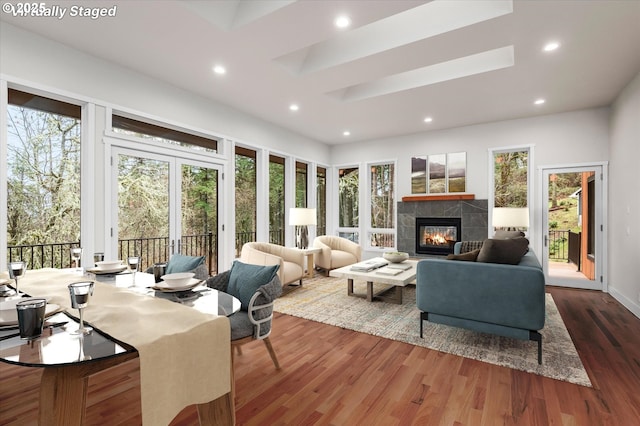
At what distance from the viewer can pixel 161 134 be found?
418 cm

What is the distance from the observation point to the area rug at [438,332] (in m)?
2.44

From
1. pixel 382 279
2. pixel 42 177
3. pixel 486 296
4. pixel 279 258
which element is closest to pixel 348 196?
pixel 279 258

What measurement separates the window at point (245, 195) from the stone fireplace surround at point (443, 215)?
3.09 m

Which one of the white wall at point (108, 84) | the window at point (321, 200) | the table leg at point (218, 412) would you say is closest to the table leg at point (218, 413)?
the table leg at point (218, 412)

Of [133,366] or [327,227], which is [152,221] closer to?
[133,366]

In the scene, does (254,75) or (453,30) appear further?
(254,75)

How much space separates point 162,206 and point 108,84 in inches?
60.5

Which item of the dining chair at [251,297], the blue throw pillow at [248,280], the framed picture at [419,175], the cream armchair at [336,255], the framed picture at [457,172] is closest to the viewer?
the dining chair at [251,297]

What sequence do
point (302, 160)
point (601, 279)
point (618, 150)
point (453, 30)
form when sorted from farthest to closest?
1. point (302, 160)
2. point (601, 279)
3. point (618, 150)
4. point (453, 30)

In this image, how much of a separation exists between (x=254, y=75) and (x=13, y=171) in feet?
8.69

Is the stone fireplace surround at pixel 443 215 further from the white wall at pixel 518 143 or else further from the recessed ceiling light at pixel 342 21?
the recessed ceiling light at pixel 342 21

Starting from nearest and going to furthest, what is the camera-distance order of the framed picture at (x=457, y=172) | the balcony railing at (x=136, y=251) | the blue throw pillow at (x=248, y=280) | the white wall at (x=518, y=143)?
the blue throw pillow at (x=248, y=280), the balcony railing at (x=136, y=251), the white wall at (x=518, y=143), the framed picture at (x=457, y=172)

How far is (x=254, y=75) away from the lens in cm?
386

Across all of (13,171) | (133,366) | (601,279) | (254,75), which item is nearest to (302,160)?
(254,75)
